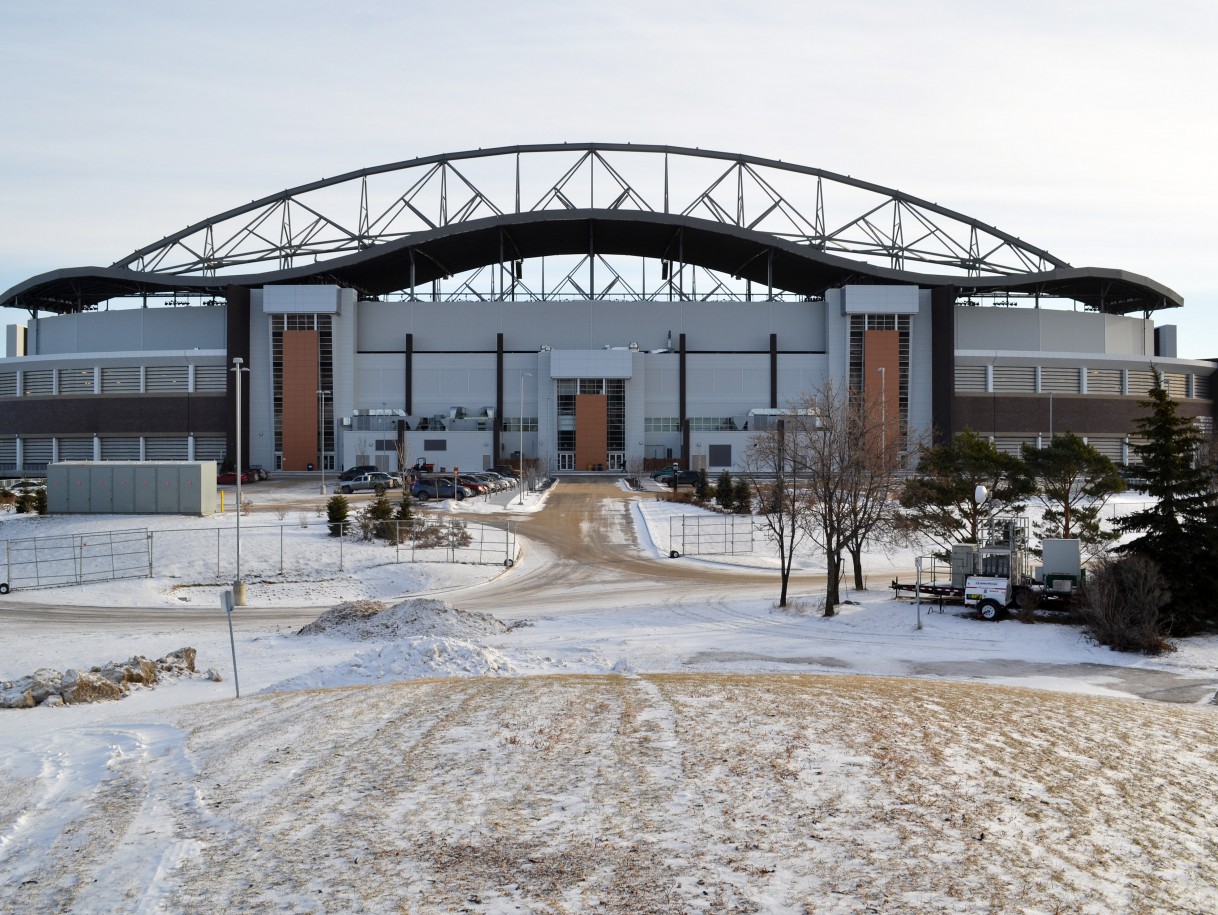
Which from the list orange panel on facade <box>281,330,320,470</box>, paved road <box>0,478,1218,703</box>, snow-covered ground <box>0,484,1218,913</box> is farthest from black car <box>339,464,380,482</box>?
snow-covered ground <box>0,484,1218,913</box>

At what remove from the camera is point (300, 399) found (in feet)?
302

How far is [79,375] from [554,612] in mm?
82493

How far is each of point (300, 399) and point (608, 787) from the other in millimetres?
86801

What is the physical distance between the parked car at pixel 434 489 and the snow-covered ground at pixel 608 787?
129 feet

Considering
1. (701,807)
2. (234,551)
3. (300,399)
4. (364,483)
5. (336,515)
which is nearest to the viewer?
(701,807)

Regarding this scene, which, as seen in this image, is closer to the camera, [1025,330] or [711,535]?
[711,535]

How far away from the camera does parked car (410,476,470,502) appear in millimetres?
62281

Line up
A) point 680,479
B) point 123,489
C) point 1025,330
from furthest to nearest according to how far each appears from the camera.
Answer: point 1025,330 → point 680,479 → point 123,489

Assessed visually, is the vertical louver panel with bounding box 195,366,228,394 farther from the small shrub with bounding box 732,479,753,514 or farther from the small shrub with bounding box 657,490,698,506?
the small shrub with bounding box 732,479,753,514

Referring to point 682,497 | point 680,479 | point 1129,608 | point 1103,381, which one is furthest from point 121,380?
point 1103,381

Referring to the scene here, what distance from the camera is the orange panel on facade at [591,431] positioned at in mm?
93438

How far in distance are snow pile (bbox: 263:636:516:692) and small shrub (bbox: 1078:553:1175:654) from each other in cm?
1577

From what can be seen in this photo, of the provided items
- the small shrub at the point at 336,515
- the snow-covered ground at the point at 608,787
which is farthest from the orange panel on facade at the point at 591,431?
the snow-covered ground at the point at 608,787

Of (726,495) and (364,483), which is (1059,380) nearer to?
(726,495)
